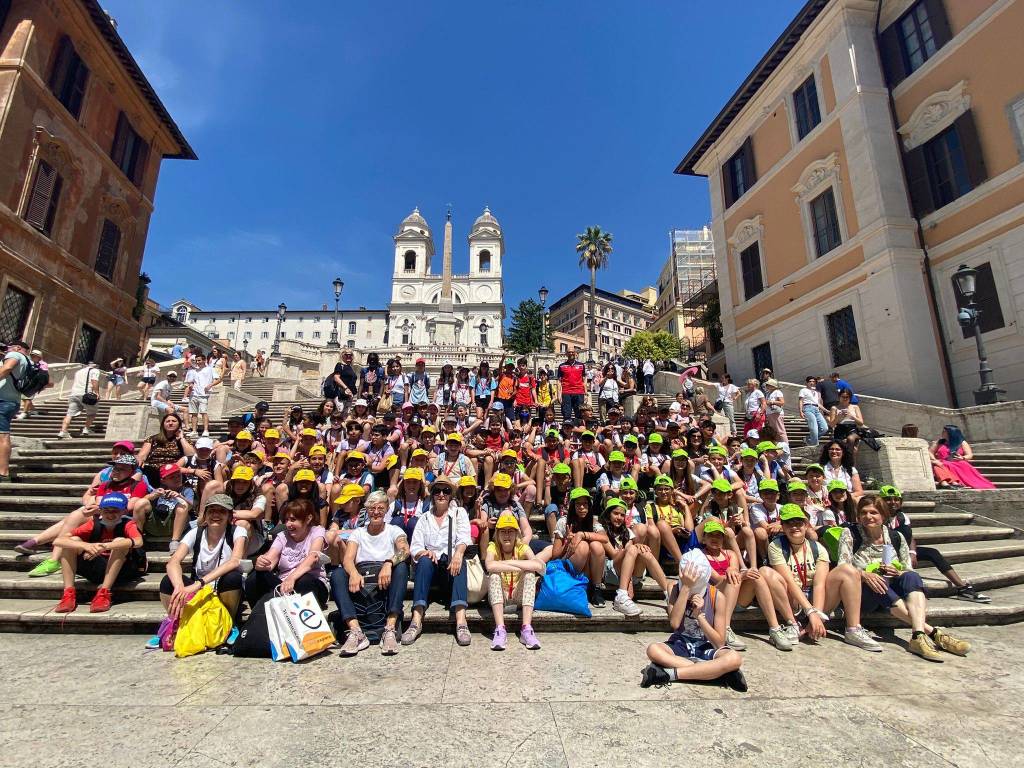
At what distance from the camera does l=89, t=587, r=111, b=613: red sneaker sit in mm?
4617

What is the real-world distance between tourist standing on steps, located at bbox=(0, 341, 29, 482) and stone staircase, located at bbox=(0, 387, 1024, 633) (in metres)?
0.50

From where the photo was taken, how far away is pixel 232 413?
1364cm

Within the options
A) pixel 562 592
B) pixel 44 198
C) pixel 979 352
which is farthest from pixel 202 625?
pixel 44 198

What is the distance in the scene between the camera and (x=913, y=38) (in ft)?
52.5

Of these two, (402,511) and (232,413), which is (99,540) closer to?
(402,511)

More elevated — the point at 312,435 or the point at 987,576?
the point at 312,435

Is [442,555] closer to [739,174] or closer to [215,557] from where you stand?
[215,557]

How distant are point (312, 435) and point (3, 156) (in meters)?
18.9

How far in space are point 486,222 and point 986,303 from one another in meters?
76.3

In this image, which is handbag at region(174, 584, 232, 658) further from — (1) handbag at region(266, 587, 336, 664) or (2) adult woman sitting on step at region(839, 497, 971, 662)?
(2) adult woman sitting on step at region(839, 497, 971, 662)

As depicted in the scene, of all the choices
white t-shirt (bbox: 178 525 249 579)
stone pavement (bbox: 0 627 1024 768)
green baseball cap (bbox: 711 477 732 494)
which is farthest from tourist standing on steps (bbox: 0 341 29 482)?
green baseball cap (bbox: 711 477 732 494)

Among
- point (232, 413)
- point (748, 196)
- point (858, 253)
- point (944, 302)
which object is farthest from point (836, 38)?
point (232, 413)

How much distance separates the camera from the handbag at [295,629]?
3887 millimetres

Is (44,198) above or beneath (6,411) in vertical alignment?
above
